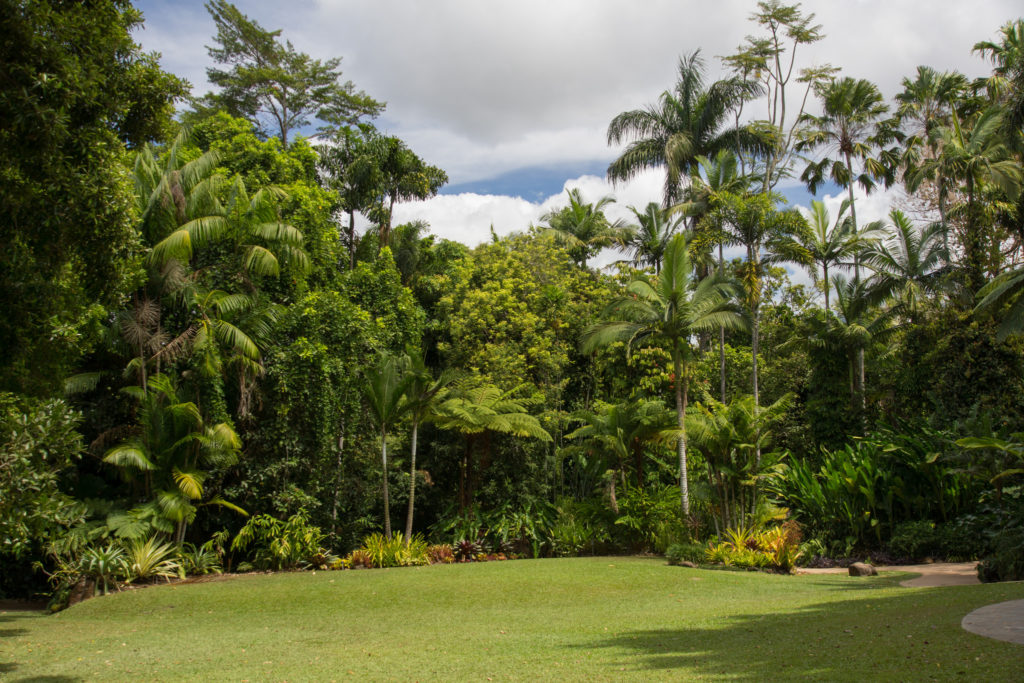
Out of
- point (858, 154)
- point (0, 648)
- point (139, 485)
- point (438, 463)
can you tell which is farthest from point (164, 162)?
point (858, 154)

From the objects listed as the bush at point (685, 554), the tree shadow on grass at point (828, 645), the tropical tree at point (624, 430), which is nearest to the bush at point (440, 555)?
the tropical tree at point (624, 430)

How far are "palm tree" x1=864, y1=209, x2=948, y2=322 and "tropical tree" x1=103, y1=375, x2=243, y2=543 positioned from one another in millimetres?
17983

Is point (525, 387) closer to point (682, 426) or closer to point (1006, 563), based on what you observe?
point (682, 426)

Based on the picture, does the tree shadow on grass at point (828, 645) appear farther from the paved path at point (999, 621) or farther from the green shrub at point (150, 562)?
the green shrub at point (150, 562)

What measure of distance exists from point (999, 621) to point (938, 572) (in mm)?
7920

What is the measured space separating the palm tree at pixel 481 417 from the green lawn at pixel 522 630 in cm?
447

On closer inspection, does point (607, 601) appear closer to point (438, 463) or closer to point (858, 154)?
point (438, 463)

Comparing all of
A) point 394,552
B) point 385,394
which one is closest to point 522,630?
point 394,552

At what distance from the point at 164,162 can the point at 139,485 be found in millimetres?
8170

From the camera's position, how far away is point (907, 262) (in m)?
20.6

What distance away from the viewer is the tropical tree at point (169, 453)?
14086mm

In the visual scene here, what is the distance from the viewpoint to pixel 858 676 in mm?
4336

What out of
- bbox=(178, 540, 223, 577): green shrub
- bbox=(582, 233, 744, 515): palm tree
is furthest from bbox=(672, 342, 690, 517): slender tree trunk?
bbox=(178, 540, 223, 577): green shrub

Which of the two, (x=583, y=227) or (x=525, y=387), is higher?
(x=583, y=227)
